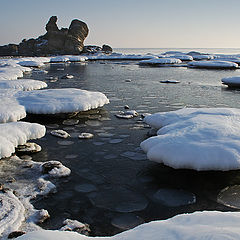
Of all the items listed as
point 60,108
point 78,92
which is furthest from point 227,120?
point 78,92

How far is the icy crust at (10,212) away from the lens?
2.60m

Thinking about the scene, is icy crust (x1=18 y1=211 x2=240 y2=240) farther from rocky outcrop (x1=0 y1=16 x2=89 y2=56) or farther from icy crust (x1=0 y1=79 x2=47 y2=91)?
rocky outcrop (x1=0 y1=16 x2=89 y2=56)

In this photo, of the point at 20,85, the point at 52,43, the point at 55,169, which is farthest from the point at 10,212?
the point at 52,43

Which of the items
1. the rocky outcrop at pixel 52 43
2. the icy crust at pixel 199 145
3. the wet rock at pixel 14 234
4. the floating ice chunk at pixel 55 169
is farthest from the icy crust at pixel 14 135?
the rocky outcrop at pixel 52 43

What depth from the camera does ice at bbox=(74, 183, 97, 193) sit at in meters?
3.43

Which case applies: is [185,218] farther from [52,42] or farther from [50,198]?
[52,42]

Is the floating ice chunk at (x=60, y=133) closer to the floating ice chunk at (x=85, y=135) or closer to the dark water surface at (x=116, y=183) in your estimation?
the dark water surface at (x=116, y=183)

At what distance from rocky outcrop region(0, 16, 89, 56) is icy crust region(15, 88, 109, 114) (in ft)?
141

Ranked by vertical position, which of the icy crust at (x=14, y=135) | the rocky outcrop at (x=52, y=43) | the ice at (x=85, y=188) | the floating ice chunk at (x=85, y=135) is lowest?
the ice at (x=85, y=188)

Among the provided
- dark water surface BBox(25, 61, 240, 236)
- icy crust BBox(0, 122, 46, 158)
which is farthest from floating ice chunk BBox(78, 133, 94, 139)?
icy crust BBox(0, 122, 46, 158)

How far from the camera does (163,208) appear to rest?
3.05m

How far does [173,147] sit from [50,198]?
1.56m

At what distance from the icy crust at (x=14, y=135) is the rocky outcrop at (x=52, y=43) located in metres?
45.6

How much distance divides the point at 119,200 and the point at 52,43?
50472 millimetres
